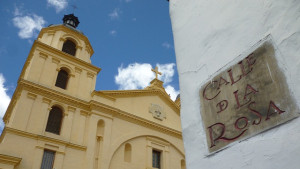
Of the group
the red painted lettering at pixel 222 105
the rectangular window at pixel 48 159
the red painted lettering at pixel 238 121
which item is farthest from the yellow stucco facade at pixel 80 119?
the red painted lettering at pixel 238 121

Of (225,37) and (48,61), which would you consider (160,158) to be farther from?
(225,37)

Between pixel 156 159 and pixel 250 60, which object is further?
pixel 156 159

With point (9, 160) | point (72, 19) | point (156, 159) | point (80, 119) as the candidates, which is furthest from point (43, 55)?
point (156, 159)

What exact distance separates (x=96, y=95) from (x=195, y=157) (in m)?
12.6

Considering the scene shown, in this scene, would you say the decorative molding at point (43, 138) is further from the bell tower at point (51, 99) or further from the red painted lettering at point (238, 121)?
the red painted lettering at point (238, 121)

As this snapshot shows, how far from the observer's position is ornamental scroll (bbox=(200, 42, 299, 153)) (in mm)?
2002

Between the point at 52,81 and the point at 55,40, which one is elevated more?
the point at 55,40

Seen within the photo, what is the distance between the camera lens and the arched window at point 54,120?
1268 cm

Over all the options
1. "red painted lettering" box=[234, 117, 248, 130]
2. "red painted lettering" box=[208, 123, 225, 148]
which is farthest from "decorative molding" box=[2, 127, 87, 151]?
"red painted lettering" box=[234, 117, 248, 130]

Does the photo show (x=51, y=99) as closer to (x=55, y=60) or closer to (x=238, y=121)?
(x=55, y=60)

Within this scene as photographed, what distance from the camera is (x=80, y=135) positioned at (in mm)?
13125

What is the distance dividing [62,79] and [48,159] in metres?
4.84

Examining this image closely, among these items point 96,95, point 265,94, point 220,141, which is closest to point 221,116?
point 220,141

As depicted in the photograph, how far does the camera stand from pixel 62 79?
1479cm
